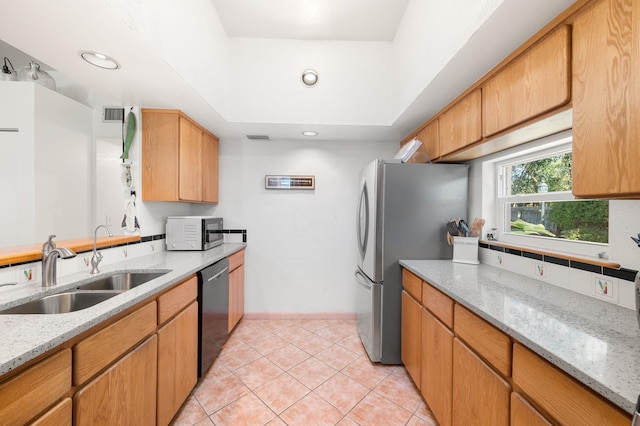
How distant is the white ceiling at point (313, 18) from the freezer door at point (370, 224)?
1271mm

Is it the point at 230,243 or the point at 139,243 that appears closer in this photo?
the point at 139,243

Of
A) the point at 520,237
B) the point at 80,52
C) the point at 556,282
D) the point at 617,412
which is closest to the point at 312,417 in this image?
the point at 617,412

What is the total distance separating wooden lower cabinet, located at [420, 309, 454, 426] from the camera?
4.40ft

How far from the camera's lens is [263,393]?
5.92ft

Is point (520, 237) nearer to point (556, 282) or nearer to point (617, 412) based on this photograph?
point (556, 282)

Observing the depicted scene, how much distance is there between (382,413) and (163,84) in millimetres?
2671

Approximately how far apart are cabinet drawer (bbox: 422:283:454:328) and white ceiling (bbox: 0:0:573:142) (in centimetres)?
135

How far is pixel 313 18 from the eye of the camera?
85.4 inches

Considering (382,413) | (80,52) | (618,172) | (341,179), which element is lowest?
(382,413)

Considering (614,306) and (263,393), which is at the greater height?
(614,306)

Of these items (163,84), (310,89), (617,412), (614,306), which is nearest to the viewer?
(617,412)

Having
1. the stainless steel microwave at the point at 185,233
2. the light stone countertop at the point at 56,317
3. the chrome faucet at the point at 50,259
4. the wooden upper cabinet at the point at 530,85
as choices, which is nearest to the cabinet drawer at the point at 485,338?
the wooden upper cabinet at the point at 530,85

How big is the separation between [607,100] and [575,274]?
35.1 inches

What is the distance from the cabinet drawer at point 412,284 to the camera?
1.73 m
